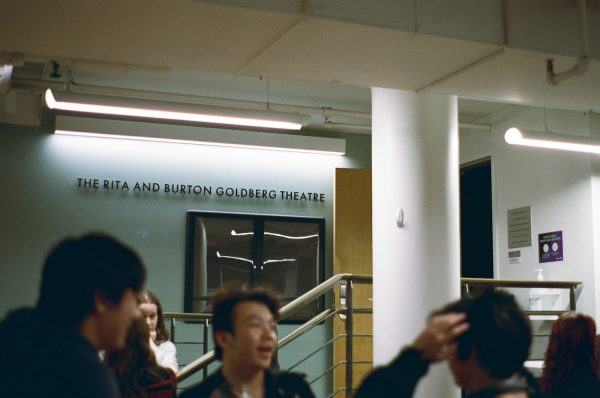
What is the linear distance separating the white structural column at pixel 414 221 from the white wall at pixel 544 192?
11.1 feet

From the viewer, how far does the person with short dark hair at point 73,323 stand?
1.72 metres

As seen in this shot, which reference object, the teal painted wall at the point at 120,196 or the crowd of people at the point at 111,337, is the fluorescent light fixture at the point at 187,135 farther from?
the crowd of people at the point at 111,337

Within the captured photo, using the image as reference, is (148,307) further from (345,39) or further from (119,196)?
(119,196)

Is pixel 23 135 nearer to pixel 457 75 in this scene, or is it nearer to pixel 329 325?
pixel 329 325

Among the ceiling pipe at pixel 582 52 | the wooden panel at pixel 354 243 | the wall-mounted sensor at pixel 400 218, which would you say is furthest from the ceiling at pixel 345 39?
the wooden panel at pixel 354 243

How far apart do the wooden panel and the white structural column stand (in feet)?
12.3

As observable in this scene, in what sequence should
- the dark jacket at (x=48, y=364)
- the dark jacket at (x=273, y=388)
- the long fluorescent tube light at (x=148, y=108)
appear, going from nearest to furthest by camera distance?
the dark jacket at (x=48, y=364)
the dark jacket at (x=273, y=388)
the long fluorescent tube light at (x=148, y=108)

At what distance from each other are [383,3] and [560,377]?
87.5 inches

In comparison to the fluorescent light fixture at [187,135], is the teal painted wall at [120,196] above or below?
below

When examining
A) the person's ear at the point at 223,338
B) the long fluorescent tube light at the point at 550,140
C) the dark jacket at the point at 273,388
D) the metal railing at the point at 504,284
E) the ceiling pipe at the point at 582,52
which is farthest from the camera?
the long fluorescent tube light at the point at 550,140

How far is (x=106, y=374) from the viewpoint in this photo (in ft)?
5.74

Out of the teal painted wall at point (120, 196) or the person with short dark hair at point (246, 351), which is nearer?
the person with short dark hair at point (246, 351)

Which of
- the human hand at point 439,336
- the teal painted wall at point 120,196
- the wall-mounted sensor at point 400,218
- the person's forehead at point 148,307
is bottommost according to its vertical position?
the person's forehead at point 148,307

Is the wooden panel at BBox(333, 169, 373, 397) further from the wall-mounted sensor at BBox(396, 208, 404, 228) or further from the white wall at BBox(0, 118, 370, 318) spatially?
the wall-mounted sensor at BBox(396, 208, 404, 228)
